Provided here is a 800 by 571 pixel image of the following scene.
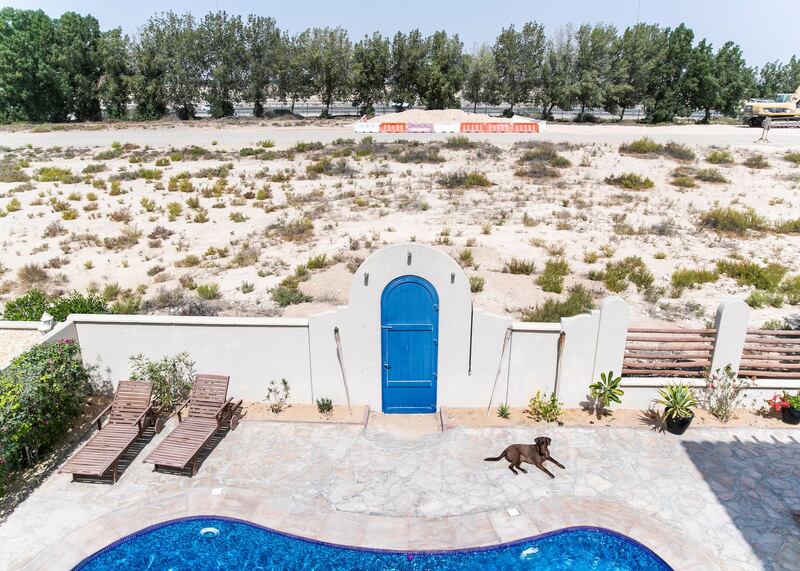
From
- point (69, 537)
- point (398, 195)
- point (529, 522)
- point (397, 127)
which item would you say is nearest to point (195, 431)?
point (69, 537)

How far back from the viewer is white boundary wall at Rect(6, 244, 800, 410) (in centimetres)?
1095

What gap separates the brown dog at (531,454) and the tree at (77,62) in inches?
2670

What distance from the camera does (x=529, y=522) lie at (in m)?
8.53

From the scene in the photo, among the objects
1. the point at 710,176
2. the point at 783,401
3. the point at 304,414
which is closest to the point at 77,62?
the point at 710,176

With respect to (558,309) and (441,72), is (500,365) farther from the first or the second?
(441,72)

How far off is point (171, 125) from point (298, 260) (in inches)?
1758

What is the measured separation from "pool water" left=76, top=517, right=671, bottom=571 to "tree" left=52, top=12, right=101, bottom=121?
66.4 metres

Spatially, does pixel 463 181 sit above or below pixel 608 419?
above

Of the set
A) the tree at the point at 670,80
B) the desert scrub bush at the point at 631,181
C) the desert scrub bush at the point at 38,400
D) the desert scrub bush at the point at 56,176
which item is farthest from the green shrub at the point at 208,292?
the tree at the point at 670,80

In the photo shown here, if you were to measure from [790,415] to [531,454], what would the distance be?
5.69 meters

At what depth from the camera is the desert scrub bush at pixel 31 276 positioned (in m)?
19.3

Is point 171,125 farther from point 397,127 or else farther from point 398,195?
point 398,195

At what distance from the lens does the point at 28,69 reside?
196 feet

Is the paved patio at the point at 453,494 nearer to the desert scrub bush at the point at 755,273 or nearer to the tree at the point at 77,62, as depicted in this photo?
the desert scrub bush at the point at 755,273
